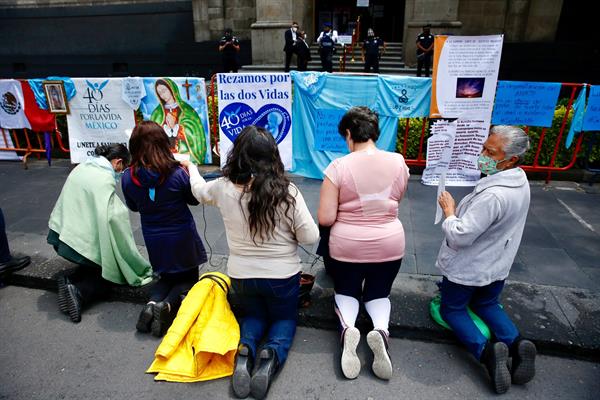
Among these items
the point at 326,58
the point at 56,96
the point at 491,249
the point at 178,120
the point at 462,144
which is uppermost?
the point at 326,58

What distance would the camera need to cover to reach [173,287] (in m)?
3.32

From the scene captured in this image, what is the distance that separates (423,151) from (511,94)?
1.43 meters

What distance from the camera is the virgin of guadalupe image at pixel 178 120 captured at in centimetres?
646

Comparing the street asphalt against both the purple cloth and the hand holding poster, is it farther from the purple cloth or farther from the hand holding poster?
the hand holding poster

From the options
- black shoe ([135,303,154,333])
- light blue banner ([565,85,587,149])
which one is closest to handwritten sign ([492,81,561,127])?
light blue banner ([565,85,587,149])

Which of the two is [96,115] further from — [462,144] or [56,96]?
[462,144]

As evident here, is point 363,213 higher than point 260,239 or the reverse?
higher

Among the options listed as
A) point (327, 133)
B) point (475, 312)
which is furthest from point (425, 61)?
point (475, 312)

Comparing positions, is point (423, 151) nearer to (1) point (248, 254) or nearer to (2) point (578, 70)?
(1) point (248, 254)

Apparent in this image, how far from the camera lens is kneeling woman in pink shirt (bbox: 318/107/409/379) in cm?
256

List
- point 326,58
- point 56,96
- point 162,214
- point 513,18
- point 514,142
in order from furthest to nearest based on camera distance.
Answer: point 513,18 → point 326,58 → point 56,96 → point 162,214 → point 514,142

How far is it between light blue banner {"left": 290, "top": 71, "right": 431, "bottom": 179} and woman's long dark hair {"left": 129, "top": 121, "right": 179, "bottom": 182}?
3411 millimetres

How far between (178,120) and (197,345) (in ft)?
15.4

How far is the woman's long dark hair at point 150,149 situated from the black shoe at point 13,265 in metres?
1.94
